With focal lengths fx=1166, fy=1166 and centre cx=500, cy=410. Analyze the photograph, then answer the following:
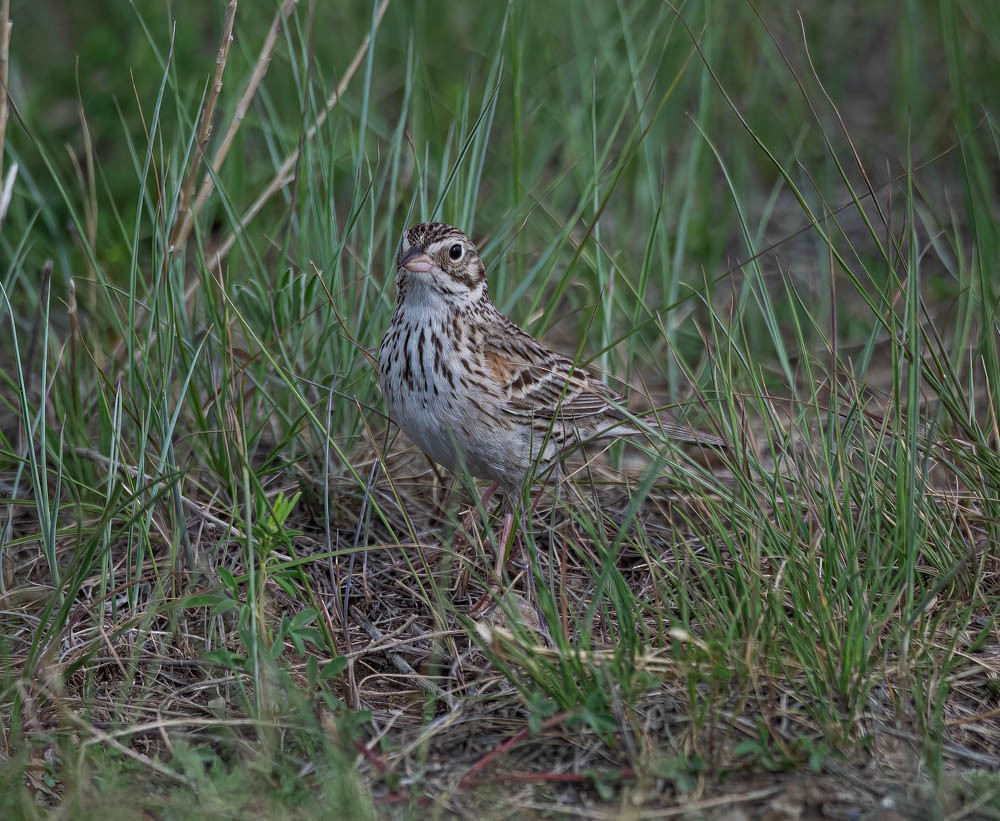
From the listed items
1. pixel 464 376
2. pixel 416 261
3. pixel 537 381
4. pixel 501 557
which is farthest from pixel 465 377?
pixel 501 557

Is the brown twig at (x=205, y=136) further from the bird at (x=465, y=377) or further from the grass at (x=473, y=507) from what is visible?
the bird at (x=465, y=377)

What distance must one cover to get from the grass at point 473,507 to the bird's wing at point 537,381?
17cm

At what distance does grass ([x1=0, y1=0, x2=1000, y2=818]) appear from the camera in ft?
10.8

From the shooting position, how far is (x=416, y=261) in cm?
448

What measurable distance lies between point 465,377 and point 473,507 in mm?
689

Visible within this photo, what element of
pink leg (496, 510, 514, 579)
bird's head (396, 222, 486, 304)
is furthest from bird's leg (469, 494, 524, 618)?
bird's head (396, 222, 486, 304)

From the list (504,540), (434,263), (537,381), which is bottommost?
(504,540)

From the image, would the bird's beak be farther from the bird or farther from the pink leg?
the pink leg

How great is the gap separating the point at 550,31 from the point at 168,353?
3.64m

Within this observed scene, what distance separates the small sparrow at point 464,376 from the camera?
4.45 meters

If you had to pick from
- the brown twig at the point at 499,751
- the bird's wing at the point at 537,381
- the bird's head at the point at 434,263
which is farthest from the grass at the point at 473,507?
the bird's head at the point at 434,263

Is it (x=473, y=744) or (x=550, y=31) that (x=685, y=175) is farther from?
(x=473, y=744)

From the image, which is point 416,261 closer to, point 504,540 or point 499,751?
point 504,540

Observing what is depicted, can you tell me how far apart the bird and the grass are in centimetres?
A: 21
